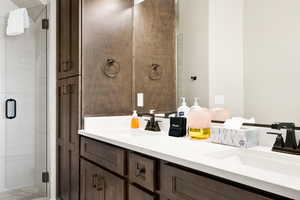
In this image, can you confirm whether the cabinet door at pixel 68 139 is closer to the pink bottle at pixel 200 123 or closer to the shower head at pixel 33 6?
the shower head at pixel 33 6

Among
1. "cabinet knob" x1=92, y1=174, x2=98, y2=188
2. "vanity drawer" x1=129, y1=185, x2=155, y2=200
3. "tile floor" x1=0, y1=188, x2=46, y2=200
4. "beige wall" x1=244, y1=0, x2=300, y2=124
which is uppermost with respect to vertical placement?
"beige wall" x1=244, y1=0, x2=300, y2=124

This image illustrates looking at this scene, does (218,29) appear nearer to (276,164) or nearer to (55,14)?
(276,164)

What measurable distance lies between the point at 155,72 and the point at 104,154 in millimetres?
876

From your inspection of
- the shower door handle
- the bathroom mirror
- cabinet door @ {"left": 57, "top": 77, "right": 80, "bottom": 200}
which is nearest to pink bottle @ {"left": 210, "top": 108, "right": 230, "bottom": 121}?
the bathroom mirror

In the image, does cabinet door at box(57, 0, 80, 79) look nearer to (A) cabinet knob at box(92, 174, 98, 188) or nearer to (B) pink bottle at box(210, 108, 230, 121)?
(A) cabinet knob at box(92, 174, 98, 188)

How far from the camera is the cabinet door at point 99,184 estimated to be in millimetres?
1465

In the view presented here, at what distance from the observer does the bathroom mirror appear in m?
1.24

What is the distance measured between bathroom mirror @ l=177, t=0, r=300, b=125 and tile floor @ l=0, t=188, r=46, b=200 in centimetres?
201

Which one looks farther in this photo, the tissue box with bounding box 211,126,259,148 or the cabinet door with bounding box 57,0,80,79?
the cabinet door with bounding box 57,0,80,79

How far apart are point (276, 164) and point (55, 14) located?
→ 2415 mm

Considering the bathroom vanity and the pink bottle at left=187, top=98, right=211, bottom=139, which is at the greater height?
the pink bottle at left=187, top=98, right=211, bottom=139

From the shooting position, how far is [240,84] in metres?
1.44

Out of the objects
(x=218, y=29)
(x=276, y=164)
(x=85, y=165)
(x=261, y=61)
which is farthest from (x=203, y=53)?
(x=85, y=165)

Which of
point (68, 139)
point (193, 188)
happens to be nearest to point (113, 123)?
point (68, 139)
